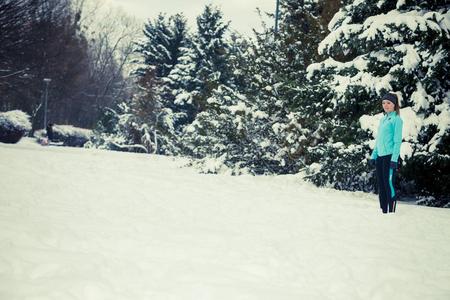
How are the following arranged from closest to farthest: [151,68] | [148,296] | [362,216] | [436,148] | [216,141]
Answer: [148,296] < [362,216] < [436,148] < [216,141] < [151,68]

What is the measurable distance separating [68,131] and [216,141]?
20.2 meters

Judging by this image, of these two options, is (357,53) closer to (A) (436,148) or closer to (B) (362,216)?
(A) (436,148)

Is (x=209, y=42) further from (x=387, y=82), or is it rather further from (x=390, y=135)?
(x=390, y=135)

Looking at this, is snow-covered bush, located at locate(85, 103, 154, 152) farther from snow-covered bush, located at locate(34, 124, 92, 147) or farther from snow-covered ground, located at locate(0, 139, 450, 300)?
snow-covered ground, located at locate(0, 139, 450, 300)

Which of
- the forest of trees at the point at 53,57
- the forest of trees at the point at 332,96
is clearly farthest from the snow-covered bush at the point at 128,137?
the forest of trees at the point at 332,96

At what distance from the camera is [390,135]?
5453 millimetres

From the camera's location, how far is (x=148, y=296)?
2.47 meters

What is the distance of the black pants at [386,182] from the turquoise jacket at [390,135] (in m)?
0.12

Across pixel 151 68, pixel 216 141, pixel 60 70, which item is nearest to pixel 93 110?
pixel 60 70

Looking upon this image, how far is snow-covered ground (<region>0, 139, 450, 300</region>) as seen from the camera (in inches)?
105

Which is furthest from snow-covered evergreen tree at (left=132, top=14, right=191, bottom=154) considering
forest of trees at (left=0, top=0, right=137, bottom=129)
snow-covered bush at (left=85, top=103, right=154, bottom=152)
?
forest of trees at (left=0, top=0, right=137, bottom=129)

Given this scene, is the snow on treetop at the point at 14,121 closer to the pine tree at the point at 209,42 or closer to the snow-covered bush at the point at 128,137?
the snow-covered bush at the point at 128,137

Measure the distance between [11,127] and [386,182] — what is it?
17.1m

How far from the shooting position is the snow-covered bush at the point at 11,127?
55.1ft
